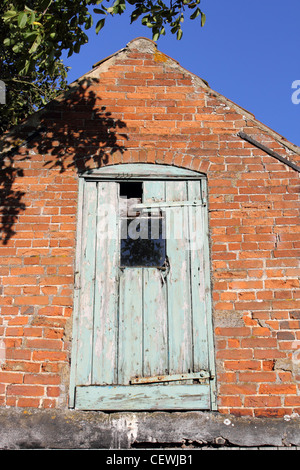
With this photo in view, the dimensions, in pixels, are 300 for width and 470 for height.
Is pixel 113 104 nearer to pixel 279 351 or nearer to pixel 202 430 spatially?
pixel 279 351

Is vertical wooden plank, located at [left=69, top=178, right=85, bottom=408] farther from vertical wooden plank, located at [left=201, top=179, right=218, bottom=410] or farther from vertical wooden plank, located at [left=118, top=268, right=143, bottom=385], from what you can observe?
vertical wooden plank, located at [left=201, top=179, right=218, bottom=410]

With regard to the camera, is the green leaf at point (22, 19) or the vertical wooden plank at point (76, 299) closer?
the green leaf at point (22, 19)

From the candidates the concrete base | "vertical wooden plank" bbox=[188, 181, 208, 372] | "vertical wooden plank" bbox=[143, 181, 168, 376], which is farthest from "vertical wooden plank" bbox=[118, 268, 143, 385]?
"vertical wooden plank" bbox=[188, 181, 208, 372]

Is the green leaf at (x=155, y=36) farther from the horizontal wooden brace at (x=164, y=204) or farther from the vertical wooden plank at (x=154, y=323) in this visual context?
the vertical wooden plank at (x=154, y=323)

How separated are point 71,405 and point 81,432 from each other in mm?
254

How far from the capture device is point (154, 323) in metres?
3.93

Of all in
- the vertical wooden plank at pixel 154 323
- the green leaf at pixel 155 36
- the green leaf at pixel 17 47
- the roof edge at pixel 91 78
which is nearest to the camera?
the vertical wooden plank at pixel 154 323

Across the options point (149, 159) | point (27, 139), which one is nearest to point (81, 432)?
point (149, 159)

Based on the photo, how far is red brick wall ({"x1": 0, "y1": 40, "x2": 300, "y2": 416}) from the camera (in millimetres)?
3729

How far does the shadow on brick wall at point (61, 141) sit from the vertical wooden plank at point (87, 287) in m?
0.41

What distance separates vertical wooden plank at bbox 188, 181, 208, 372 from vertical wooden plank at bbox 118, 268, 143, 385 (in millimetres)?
523

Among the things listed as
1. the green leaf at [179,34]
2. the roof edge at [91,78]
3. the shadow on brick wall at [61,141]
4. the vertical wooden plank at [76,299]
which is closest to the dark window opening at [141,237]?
the vertical wooden plank at [76,299]

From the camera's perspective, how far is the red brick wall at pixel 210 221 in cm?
373

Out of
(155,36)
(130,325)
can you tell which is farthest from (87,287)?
(155,36)
